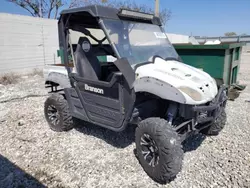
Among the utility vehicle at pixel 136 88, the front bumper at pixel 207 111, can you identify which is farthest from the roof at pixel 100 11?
the front bumper at pixel 207 111

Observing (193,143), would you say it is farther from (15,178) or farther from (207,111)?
(15,178)

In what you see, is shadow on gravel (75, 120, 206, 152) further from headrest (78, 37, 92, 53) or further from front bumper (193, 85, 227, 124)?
headrest (78, 37, 92, 53)

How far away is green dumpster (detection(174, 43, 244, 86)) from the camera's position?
4092 mm

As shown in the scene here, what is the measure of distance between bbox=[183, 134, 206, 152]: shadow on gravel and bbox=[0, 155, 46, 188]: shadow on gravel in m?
1.97

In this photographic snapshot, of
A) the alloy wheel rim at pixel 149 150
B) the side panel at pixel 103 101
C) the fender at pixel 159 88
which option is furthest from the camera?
the side panel at pixel 103 101

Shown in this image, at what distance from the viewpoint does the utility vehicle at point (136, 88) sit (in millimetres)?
2203

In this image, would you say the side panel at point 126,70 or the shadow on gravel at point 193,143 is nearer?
the side panel at point 126,70

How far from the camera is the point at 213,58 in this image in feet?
13.7

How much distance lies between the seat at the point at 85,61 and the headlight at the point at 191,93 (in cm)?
146

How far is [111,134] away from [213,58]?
2538 mm

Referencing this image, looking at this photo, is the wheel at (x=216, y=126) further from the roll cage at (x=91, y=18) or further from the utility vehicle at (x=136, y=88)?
the roll cage at (x=91, y=18)

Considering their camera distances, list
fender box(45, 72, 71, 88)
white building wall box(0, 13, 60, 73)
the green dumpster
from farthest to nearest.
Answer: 1. white building wall box(0, 13, 60, 73)
2. the green dumpster
3. fender box(45, 72, 71, 88)

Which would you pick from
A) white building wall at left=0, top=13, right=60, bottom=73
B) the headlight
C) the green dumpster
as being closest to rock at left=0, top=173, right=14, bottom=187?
the headlight

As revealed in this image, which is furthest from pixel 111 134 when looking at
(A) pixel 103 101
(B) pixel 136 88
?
(B) pixel 136 88
